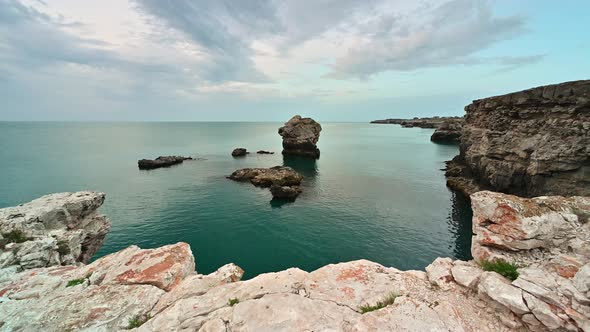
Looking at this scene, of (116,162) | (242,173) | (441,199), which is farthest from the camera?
(116,162)

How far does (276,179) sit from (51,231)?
124ft

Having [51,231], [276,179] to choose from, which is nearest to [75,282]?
[51,231]

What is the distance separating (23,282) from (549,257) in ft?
73.8

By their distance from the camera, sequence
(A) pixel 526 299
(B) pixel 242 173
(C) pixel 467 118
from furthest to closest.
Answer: (B) pixel 242 173 → (C) pixel 467 118 → (A) pixel 526 299

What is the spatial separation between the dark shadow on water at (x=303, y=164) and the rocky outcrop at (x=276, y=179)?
9.13 m

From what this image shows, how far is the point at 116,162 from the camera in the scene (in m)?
75.6

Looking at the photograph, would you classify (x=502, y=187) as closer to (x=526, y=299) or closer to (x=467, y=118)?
(x=467, y=118)

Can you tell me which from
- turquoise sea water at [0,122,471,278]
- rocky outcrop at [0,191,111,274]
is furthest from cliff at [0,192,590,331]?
turquoise sea water at [0,122,471,278]

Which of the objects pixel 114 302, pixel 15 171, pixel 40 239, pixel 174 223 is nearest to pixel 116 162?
pixel 15 171

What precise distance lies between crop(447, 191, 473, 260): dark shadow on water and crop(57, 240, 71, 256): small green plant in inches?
1354

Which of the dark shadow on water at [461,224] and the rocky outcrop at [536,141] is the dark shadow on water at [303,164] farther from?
the rocky outcrop at [536,141]

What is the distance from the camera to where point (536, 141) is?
3184 centimetres

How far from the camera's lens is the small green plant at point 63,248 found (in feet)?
49.4

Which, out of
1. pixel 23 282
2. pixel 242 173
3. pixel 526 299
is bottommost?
pixel 242 173
